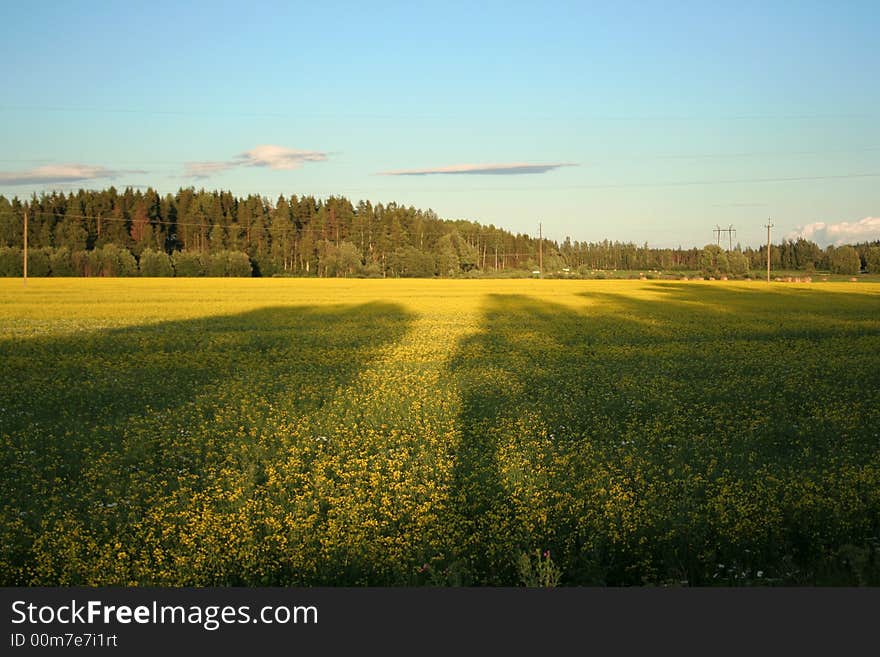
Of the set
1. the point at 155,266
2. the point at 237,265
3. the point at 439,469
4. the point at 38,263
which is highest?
the point at 237,265

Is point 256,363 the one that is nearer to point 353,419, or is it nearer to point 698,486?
point 353,419

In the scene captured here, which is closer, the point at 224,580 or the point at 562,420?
the point at 224,580

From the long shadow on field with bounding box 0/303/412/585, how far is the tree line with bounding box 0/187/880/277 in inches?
3860

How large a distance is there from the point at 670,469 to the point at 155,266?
124 m

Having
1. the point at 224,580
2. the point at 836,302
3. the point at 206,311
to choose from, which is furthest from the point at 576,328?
the point at 836,302

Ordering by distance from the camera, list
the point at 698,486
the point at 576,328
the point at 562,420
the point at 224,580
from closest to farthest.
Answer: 1. the point at 224,580
2. the point at 698,486
3. the point at 562,420
4. the point at 576,328

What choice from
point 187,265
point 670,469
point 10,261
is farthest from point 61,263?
point 670,469

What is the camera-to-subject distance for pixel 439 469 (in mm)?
11367

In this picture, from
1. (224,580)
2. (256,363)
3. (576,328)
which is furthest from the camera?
(576,328)

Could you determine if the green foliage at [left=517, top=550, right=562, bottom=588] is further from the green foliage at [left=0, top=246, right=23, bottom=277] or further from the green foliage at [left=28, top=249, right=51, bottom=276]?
the green foliage at [left=28, top=249, right=51, bottom=276]

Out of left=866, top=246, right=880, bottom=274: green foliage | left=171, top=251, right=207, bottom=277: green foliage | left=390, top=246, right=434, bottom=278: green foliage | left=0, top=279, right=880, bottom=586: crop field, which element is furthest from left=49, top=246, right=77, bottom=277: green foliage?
left=866, top=246, right=880, bottom=274: green foliage

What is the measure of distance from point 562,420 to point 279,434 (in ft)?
16.5

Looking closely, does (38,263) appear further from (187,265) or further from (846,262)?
(846,262)

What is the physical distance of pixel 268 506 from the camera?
958 centimetres
